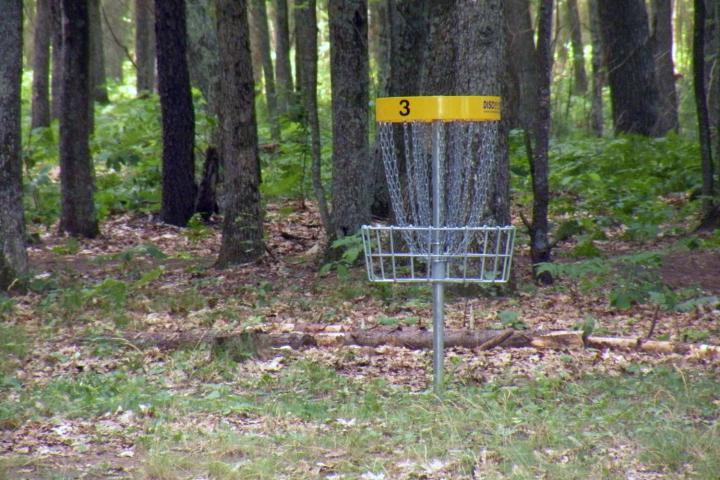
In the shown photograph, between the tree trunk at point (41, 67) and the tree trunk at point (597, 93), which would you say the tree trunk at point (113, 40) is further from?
the tree trunk at point (597, 93)

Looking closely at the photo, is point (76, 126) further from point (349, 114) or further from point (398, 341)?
point (398, 341)

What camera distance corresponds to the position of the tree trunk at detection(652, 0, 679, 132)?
20.2 m

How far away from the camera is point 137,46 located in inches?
1031

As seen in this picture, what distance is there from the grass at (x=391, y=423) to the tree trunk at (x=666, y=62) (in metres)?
14.9

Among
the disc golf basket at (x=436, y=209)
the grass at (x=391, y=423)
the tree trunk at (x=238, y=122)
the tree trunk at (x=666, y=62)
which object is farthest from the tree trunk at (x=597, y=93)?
the grass at (x=391, y=423)

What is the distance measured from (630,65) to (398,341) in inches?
488

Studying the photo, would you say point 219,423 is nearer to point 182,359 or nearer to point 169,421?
point 169,421

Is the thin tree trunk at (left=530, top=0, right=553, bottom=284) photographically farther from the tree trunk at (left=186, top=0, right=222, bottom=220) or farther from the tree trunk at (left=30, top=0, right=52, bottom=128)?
the tree trunk at (left=30, top=0, right=52, bottom=128)

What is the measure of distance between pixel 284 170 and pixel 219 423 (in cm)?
1171

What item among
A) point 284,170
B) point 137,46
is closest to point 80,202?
point 284,170

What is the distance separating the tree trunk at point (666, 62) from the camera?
2016 centimetres

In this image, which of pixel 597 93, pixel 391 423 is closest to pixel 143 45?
pixel 597 93

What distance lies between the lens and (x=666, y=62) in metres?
A: 21.5

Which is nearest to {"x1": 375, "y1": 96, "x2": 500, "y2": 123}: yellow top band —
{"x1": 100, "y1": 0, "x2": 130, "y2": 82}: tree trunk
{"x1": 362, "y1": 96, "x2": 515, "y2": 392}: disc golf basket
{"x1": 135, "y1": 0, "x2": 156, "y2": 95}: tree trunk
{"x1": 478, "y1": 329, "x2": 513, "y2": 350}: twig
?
{"x1": 362, "y1": 96, "x2": 515, "y2": 392}: disc golf basket
